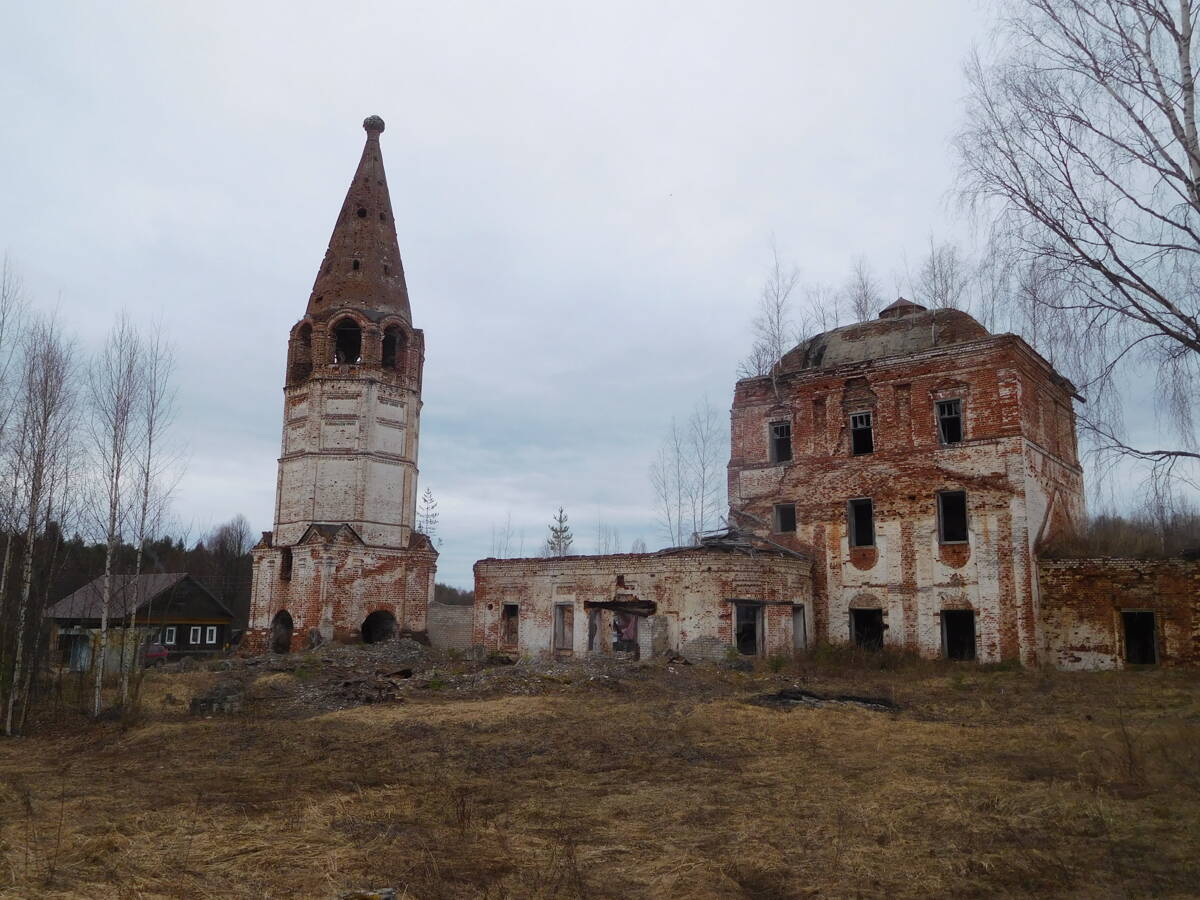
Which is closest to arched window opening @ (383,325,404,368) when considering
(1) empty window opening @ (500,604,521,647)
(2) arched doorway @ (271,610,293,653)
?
(2) arched doorway @ (271,610,293,653)

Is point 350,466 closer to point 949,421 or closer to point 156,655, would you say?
point 156,655

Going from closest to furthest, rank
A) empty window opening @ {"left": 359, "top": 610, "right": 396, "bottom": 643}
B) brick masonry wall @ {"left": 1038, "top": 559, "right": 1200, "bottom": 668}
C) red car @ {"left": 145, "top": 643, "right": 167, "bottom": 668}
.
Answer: brick masonry wall @ {"left": 1038, "top": 559, "right": 1200, "bottom": 668}, empty window opening @ {"left": 359, "top": 610, "right": 396, "bottom": 643}, red car @ {"left": 145, "top": 643, "right": 167, "bottom": 668}

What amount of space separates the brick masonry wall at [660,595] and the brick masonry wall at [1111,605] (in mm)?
6177

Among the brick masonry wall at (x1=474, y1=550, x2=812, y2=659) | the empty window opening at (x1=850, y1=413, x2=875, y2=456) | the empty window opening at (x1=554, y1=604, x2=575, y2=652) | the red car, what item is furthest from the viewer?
the red car

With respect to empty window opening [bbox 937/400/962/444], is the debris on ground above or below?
below

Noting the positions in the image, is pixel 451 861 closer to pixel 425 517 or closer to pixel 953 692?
pixel 953 692

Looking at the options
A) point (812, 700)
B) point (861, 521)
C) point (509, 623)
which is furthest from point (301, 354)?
point (812, 700)

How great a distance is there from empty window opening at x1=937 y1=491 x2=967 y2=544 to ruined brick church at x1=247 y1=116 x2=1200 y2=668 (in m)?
0.05

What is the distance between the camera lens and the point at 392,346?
3072 centimetres

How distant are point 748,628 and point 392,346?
15.7m

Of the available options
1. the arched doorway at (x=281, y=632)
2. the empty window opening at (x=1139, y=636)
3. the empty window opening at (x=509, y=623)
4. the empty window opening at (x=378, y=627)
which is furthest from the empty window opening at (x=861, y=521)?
the arched doorway at (x=281, y=632)

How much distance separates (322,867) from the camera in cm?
643

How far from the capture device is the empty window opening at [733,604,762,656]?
75.8 feet

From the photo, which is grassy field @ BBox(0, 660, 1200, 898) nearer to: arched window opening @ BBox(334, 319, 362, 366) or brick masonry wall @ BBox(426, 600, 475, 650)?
brick masonry wall @ BBox(426, 600, 475, 650)
